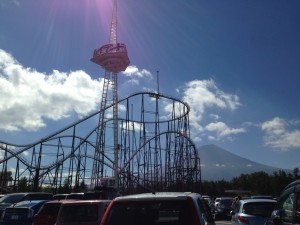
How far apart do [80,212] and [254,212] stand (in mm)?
4948

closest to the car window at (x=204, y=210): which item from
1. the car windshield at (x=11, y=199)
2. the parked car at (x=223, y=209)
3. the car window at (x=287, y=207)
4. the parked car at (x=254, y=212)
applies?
the car window at (x=287, y=207)

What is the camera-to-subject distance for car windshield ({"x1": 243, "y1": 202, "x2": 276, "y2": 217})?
1119 centimetres

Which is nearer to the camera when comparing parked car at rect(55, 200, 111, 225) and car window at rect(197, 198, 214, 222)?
car window at rect(197, 198, 214, 222)

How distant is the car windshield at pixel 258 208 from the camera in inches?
440

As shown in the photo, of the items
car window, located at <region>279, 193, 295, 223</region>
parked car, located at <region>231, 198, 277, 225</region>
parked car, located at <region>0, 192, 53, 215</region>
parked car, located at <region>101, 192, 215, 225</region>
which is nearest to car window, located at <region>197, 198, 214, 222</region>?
parked car, located at <region>101, 192, 215, 225</region>

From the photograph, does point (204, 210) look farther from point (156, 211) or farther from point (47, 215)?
point (47, 215)

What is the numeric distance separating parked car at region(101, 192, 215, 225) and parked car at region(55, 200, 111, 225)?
13.0 feet

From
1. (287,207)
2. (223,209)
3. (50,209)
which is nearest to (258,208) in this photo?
(287,207)

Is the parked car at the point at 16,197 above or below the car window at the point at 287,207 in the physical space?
above

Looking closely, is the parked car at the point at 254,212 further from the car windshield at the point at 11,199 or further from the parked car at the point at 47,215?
the car windshield at the point at 11,199

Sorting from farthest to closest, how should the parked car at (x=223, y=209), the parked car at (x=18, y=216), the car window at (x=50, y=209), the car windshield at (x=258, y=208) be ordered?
the parked car at (x=223, y=209) → the parked car at (x=18, y=216) → the car window at (x=50, y=209) → the car windshield at (x=258, y=208)

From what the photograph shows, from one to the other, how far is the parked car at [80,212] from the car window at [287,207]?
13.8 feet

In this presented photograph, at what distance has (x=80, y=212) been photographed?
355 inches

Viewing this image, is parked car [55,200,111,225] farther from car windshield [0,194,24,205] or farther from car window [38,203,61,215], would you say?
car windshield [0,194,24,205]
